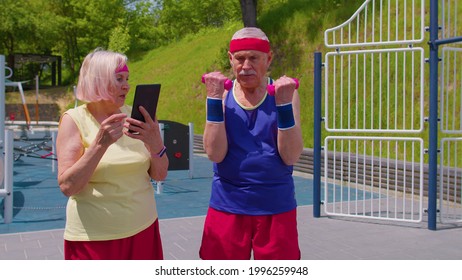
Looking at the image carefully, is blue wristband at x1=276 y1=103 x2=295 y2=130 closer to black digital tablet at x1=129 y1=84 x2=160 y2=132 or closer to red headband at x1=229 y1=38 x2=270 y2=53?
red headband at x1=229 y1=38 x2=270 y2=53

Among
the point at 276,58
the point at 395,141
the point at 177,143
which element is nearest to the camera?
the point at 177,143

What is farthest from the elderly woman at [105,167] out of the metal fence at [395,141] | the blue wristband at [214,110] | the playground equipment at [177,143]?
the playground equipment at [177,143]

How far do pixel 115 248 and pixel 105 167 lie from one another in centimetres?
37

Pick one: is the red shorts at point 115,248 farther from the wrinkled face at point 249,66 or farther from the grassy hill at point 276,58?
the grassy hill at point 276,58

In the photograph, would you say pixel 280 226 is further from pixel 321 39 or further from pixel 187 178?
pixel 321 39

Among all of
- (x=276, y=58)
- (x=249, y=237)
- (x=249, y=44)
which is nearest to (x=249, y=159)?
(x=249, y=237)

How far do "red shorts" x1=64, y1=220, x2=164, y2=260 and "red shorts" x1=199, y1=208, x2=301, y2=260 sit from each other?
11.4 inches

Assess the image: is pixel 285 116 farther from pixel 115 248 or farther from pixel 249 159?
pixel 115 248

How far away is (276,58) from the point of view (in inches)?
727

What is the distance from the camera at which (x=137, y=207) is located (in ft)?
8.12

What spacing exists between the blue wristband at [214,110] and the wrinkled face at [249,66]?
0.16 m

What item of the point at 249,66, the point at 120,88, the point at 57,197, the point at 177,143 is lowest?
the point at 57,197

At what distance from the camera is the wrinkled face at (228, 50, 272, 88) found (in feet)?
8.12
